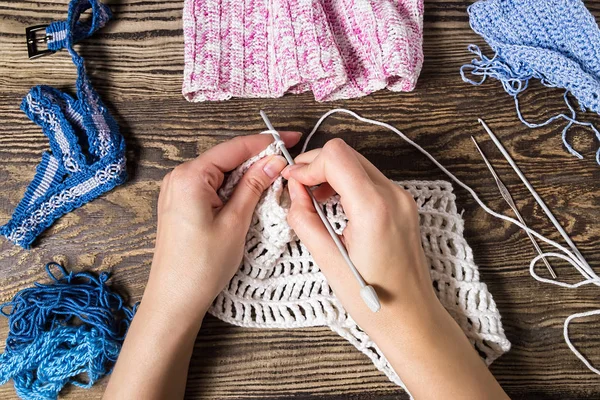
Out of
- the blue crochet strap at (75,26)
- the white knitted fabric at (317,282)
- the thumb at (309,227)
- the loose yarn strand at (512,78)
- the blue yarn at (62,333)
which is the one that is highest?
the blue crochet strap at (75,26)

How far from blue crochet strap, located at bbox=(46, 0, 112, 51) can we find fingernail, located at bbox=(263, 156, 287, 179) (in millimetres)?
512

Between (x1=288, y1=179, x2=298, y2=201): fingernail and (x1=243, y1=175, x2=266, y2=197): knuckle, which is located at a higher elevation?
(x1=288, y1=179, x2=298, y2=201): fingernail

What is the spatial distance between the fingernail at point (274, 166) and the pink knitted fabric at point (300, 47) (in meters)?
0.19

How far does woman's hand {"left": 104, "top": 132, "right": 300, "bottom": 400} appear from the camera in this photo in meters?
0.79

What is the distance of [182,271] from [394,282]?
0.35 meters

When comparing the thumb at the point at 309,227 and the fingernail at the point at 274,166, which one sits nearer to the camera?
the thumb at the point at 309,227

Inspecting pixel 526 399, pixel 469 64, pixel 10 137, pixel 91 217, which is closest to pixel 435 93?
pixel 469 64

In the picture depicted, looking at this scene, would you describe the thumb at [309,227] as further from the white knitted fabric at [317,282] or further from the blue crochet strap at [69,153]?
the blue crochet strap at [69,153]

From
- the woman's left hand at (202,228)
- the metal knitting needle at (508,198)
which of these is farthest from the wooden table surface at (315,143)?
the woman's left hand at (202,228)

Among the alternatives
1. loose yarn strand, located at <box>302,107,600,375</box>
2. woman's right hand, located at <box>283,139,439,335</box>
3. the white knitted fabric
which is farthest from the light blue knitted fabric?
woman's right hand, located at <box>283,139,439,335</box>

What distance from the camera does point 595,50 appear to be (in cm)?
98

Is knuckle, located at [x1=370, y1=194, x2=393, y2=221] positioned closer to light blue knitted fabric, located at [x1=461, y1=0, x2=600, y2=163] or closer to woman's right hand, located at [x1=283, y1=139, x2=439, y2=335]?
woman's right hand, located at [x1=283, y1=139, x2=439, y2=335]

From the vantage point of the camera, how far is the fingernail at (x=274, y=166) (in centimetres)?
85

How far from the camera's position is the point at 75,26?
40.5 inches
